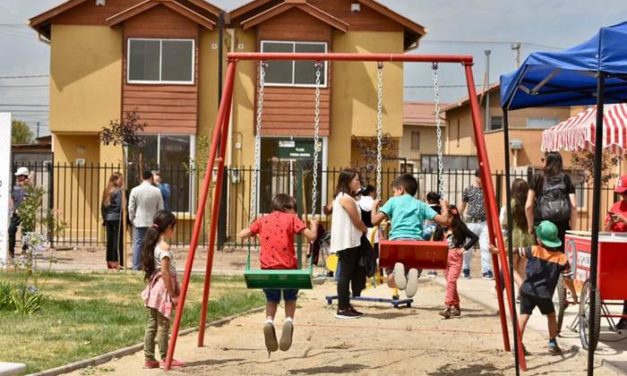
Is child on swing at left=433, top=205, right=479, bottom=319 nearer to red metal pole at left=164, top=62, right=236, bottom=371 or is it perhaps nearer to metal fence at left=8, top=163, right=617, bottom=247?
red metal pole at left=164, top=62, right=236, bottom=371

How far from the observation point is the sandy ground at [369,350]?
9297 mm

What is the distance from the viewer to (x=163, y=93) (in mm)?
29547

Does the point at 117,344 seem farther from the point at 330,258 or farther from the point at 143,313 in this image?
the point at 330,258

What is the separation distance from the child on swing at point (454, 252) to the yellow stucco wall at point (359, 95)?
1631 cm

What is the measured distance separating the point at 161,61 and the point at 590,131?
16895 mm

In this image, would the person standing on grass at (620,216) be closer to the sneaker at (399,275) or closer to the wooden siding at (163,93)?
the sneaker at (399,275)

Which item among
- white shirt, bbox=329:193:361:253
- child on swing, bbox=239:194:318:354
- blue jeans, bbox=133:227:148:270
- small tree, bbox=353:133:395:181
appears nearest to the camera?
child on swing, bbox=239:194:318:354

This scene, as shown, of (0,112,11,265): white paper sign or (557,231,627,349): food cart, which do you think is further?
(0,112,11,265): white paper sign

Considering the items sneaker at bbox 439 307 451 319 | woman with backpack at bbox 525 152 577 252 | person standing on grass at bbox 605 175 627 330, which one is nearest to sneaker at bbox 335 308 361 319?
sneaker at bbox 439 307 451 319

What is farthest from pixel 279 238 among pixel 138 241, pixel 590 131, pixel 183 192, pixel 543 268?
pixel 183 192

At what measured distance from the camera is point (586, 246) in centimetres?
1036

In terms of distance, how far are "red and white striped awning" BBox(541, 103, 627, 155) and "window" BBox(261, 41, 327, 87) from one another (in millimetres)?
13126

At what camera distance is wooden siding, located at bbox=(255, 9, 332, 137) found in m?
29.4

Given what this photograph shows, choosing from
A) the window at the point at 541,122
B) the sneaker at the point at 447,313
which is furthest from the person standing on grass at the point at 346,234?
the window at the point at 541,122
